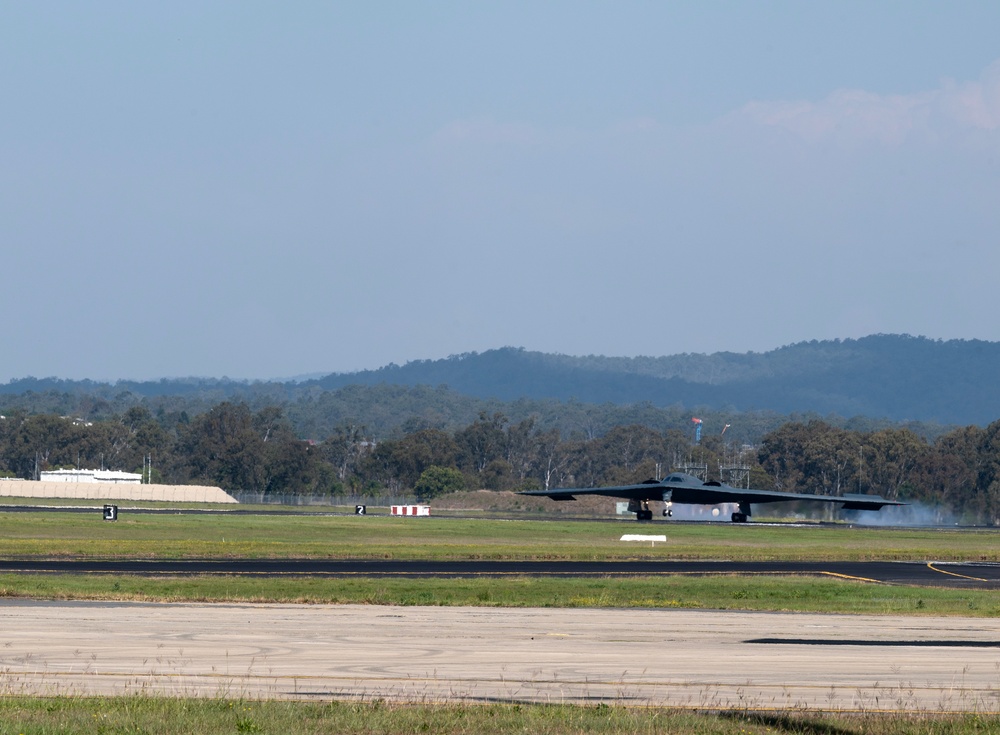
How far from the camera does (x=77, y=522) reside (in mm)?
68250

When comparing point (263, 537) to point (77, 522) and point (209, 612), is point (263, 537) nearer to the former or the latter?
point (77, 522)

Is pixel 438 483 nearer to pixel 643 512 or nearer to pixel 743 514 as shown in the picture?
pixel 643 512

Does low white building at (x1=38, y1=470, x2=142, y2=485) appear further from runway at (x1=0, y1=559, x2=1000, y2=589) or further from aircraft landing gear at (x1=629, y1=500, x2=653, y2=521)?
runway at (x1=0, y1=559, x2=1000, y2=589)

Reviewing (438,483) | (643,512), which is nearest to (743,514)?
(643,512)

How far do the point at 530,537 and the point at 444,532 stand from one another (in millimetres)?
5274

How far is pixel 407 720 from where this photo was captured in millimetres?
14523

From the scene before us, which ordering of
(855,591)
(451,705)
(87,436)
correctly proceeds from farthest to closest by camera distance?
(87,436) → (855,591) → (451,705)

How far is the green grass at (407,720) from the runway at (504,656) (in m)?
0.73

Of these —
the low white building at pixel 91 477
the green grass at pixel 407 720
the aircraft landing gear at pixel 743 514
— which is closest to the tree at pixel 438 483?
the low white building at pixel 91 477

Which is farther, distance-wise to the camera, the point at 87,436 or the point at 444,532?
the point at 87,436

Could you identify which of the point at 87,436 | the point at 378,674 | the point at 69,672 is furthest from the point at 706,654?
the point at 87,436

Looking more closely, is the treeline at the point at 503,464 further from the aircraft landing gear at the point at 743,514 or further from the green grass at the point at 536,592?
the green grass at the point at 536,592

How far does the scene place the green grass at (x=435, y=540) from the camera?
155 feet

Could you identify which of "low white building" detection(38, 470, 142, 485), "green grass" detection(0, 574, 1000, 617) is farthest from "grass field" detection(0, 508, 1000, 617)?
"low white building" detection(38, 470, 142, 485)
